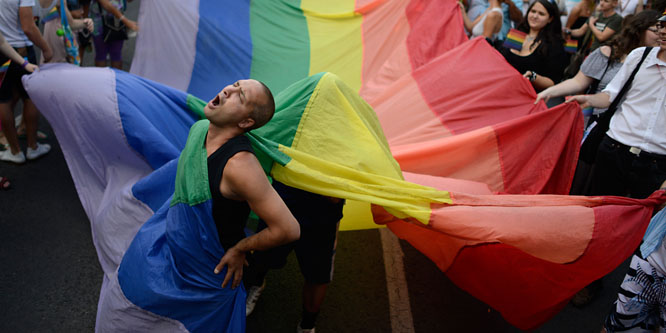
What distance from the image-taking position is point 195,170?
1.91m

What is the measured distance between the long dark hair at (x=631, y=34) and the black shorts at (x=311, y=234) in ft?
7.86

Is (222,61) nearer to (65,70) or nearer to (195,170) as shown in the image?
(65,70)

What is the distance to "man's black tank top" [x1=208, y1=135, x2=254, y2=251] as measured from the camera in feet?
6.08

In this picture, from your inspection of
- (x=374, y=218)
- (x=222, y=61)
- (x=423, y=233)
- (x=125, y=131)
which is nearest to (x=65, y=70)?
(x=125, y=131)

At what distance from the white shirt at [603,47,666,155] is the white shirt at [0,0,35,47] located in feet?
14.3

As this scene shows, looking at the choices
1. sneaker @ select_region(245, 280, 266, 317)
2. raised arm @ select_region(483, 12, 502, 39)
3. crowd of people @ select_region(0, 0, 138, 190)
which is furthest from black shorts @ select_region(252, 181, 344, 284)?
raised arm @ select_region(483, 12, 502, 39)

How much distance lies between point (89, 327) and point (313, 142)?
178 cm

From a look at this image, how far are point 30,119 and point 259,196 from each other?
3364 mm

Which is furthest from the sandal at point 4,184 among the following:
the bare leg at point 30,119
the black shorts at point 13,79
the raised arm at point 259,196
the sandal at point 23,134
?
the raised arm at point 259,196

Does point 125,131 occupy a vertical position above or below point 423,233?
above

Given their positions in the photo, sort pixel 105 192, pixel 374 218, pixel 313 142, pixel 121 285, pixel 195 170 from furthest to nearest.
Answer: pixel 105 192 < pixel 374 218 < pixel 313 142 < pixel 121 285 < pixel 195 170

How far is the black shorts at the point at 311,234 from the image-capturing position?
242 centimetres

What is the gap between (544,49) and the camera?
4152 mm

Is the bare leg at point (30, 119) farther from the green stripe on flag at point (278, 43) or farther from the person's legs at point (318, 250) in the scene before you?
the person's legs at point (318, 250)
